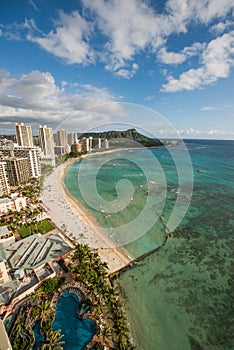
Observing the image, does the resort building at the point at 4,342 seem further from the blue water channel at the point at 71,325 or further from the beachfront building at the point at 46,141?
Answer: the beachfront building at the point at 46,141

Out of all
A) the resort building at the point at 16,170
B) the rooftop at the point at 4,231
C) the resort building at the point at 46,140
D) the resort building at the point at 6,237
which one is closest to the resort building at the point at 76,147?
the resort building at the point at 46,140

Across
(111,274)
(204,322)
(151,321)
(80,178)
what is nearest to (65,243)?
(111,274)

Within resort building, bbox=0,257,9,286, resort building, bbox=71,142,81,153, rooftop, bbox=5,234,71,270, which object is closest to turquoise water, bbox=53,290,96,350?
rooftop, bbox=5,234,71,270

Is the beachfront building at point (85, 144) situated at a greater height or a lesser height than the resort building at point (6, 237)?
greater

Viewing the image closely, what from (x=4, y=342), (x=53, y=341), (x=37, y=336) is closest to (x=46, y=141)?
(x=37, y=336)

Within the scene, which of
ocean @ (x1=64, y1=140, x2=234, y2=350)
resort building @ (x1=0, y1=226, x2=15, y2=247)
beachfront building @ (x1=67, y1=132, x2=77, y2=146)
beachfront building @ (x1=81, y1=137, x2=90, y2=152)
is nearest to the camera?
ocean @ (x1=64, y1=140, x2=234, y2=350)

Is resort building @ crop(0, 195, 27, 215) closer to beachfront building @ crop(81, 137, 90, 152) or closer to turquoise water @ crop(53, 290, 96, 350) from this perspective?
turquoise water @ crop(53, 290, 96, 350)

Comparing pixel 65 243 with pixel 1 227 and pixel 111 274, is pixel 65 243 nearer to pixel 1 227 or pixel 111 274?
pixel 111 274
